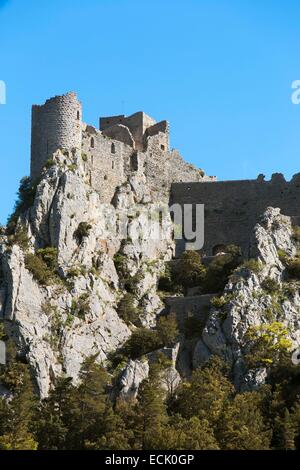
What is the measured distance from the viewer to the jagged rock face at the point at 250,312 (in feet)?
263

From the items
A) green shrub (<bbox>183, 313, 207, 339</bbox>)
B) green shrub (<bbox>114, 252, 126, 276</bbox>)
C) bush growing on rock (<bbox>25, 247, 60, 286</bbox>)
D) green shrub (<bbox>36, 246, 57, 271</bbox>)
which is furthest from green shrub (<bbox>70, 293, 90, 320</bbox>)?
green shrub (<bbox>183, 313, 207, 339</bbox>)

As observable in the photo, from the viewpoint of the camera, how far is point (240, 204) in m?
96.6

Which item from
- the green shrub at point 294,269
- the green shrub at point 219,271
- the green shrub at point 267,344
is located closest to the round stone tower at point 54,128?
the green shrub at point 219,271

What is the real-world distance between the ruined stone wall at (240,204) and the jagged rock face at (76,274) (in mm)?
3763

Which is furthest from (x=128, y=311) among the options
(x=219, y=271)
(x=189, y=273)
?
(x=219, y=271)

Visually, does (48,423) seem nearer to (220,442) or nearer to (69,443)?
(69,443)

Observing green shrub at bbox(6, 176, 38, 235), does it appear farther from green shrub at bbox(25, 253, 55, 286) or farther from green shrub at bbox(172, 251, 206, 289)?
green shrub at bbox(172, 251, 206, 289)

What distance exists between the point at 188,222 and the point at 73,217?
13484 mm

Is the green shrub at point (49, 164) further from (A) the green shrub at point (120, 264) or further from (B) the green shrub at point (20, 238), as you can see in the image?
(A) the green shrub at point (120, 264)

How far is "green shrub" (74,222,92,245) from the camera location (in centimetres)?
8594

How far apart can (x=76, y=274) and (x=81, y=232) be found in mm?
3820

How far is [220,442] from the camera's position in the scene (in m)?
71.2
